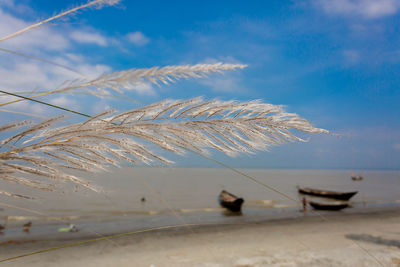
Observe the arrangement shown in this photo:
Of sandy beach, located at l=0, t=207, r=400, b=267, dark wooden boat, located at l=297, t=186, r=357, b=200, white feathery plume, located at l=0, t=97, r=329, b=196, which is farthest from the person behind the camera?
dark wooden boat, located at l=297, t=186, r=357, b=200

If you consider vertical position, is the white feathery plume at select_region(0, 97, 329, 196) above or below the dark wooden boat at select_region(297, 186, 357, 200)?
above

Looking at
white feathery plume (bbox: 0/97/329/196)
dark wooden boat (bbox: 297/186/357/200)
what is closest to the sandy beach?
white feathery plume (bbox: 0/97/329/196)

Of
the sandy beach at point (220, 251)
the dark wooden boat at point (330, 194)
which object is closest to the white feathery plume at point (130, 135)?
the sandy beach at point (220, 251)

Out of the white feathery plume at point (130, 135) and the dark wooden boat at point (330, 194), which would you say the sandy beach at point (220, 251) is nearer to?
the white feathery plume at point (130, 135)

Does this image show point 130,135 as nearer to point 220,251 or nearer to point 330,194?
point 220,251

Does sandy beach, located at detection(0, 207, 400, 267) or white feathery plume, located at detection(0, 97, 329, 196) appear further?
sandy beach, located at detection(0, 207, 400, 267)

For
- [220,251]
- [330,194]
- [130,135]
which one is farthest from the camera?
[330,194]

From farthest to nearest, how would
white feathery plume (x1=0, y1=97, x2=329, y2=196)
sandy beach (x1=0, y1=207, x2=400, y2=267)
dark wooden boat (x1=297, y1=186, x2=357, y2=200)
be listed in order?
dark wooden boat (x1=297, y1=186, x2=357, y2=200)
sandy beach (x1=0, y1=207, x2=400, y2=267)
white feathery plume (x1=0, y1=97, x2=329, y2=196)

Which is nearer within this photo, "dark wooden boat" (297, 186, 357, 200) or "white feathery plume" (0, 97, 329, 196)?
"white feathery plume" (0, 97, 329, 196)

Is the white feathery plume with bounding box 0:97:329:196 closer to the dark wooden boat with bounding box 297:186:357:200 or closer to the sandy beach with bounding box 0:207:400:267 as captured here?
the sandy beach with bounding box 0:207:400:267

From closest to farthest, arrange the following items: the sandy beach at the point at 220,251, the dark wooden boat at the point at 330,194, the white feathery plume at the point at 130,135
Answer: the white feathery plume at the point at 130,135 < the sandy beach at the point at 220,251 < the dark wooden boat at the point at 330,194

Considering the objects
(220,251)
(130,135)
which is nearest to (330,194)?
(220,251)

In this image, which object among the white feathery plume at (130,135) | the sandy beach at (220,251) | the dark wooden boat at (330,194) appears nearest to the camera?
the white feathery plume at (130,135)

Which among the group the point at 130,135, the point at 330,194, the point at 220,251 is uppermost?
the point at 130,135
